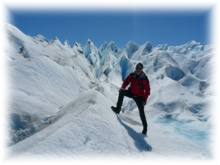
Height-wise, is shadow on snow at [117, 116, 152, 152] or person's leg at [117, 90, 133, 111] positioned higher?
person's leg at [117, 90, 133, 111]

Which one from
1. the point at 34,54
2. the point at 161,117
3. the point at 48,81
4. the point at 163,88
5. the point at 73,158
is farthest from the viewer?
the point at 34,54

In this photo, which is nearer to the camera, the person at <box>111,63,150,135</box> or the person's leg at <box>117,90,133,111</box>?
the person at <box>111,63,150,135</box>

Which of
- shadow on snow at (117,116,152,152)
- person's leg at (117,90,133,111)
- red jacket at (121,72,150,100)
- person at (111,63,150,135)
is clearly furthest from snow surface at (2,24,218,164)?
red jacket at (121,72,150,100)

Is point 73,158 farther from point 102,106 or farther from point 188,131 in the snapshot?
point 188,131

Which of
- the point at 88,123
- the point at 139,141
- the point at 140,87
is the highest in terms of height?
the point at 140,87

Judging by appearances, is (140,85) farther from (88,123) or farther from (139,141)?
(88,123)

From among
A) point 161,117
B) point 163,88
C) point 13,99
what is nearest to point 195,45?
point 163,88

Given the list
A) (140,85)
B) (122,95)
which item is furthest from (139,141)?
(140,85)

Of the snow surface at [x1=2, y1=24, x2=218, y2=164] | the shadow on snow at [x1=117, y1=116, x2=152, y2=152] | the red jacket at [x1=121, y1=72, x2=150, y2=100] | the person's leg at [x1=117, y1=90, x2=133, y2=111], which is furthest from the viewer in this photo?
the person's leg at [x1=117, y1=90, x2=133, y2=111]

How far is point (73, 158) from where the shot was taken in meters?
3.95

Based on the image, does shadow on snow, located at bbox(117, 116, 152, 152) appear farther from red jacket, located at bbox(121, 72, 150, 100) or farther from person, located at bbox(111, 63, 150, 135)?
red jacket, located at bbox(121, 72, 150, 100)

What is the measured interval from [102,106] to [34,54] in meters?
16.0

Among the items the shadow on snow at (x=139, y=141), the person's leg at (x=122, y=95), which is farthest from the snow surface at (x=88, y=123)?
the person's leg at (x=122, y=95)

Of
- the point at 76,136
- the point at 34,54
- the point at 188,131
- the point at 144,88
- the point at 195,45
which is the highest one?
the point at 195,45
